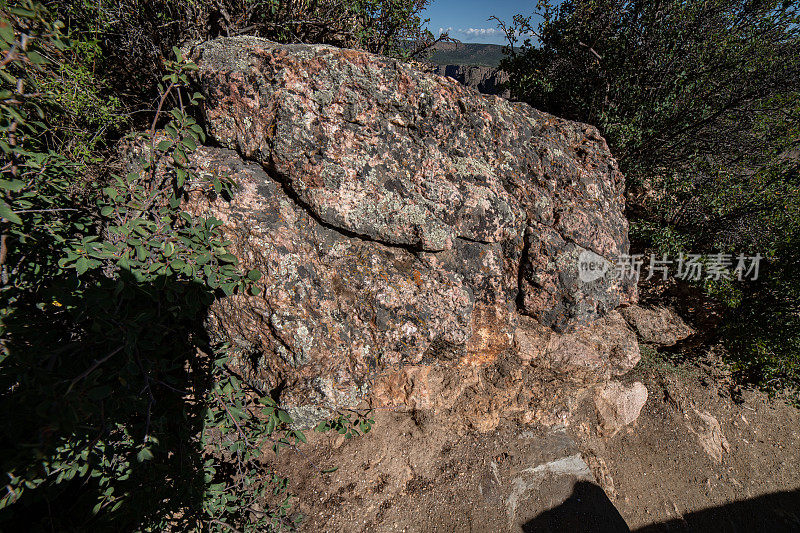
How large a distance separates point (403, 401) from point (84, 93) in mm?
5145

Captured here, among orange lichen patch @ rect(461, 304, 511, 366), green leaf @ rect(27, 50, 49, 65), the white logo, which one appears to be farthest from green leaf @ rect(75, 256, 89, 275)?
the white logo

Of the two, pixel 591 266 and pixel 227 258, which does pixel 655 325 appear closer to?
pixel 591 266

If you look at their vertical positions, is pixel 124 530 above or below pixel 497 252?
below

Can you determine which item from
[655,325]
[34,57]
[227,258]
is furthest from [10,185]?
[655,325]

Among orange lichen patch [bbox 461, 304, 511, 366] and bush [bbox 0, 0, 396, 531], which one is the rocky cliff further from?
bush [bbox 0, 0, 396, 531]

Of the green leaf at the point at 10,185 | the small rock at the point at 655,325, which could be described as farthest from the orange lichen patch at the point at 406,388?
the small rock at the point at 655,325

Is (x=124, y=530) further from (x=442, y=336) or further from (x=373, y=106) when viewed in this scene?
(x=373, y=106)

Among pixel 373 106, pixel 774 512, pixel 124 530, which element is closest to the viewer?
pixel 124 530

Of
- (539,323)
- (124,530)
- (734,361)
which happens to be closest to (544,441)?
(539,323)

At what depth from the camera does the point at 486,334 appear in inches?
167

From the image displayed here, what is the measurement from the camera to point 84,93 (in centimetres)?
381

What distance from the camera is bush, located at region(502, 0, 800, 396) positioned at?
5.54m

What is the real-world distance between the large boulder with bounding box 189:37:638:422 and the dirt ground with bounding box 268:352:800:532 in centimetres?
128

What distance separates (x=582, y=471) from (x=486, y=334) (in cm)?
285
